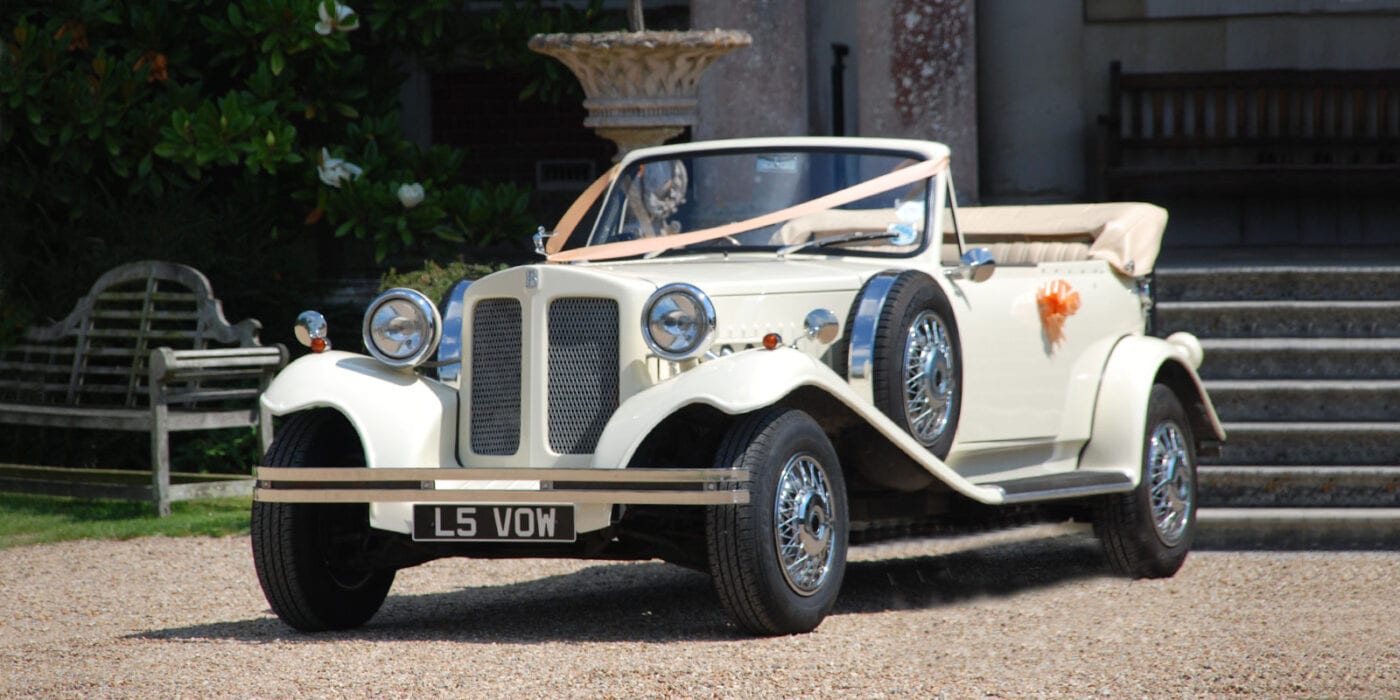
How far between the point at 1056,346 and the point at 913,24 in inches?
160

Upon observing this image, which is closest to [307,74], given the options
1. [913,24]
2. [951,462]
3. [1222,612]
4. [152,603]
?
[913,24]

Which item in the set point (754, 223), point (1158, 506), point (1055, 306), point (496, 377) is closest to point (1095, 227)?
point (1055, 306)

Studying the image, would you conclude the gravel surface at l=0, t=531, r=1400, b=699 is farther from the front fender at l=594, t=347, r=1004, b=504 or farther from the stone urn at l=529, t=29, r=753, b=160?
the stone urn at l=529, t=29, r=753, b=160

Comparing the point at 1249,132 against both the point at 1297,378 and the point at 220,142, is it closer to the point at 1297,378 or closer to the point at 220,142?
the point at 1297,378

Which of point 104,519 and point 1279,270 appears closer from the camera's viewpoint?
point 104,519

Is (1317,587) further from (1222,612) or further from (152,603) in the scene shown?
(152,603)

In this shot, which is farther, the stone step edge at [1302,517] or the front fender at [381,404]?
the stone step edge at [1302,517]

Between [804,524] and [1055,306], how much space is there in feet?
6.40

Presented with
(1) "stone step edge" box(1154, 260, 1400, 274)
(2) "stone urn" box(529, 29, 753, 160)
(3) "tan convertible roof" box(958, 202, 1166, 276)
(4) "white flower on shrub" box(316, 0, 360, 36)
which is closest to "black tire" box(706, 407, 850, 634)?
(3) "tan convertible roof" box(958, 202, 1166, 276)

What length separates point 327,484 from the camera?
238 inches

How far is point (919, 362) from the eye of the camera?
6.58 meters

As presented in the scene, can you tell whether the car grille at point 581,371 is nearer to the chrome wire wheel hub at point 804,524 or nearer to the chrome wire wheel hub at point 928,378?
the chrome wire wheel hub at point 804,524

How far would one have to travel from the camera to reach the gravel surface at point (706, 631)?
5164mm

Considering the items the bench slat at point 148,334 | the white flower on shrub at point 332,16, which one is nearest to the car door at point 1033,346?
the bench slat at point 148,334
